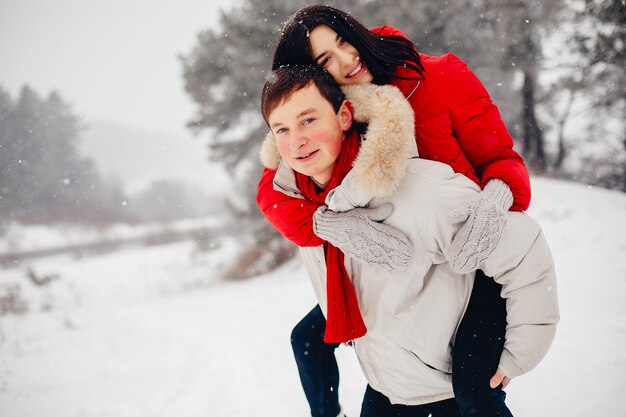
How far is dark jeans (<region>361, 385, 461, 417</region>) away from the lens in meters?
1.57

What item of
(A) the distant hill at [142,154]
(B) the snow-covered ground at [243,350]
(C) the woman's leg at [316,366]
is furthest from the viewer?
(A) the distant hill at [142,154]

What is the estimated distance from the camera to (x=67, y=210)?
24625 millimetres

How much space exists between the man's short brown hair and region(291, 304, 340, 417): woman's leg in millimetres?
1133

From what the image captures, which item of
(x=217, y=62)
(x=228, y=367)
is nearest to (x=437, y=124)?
(x=228, y=367)

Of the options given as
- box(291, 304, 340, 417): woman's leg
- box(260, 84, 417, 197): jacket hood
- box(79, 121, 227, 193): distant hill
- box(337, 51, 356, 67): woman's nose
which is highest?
box(79, 121, 227, 193): distant hill

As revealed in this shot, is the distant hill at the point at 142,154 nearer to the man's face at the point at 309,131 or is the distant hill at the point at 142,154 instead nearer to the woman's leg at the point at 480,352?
the man's face at the point at 309,131

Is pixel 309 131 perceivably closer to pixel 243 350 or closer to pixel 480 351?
pixel 480 351

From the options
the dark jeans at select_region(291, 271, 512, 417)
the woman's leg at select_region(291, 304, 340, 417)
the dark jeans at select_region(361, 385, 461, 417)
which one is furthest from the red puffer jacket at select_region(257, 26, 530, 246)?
the dark jeans at select_region(361, 385, 461, 417)

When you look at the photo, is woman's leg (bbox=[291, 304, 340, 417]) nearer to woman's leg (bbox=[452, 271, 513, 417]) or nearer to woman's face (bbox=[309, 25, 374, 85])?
woman's leg (bbox=[452, 271, 513, 417])

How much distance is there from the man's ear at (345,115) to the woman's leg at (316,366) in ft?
3.46

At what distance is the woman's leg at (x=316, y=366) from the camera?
1.92m

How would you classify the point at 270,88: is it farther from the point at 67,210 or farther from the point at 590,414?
the point at 67,210

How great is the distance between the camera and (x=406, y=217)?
1.30m

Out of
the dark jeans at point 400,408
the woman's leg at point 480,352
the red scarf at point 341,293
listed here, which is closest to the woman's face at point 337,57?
the red scarf at point 341,293
